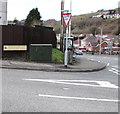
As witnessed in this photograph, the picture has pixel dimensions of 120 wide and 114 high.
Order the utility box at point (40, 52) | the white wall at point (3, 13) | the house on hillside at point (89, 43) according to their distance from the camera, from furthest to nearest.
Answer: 1. the house on hillside at point (89, 43)
2. the utility box at point (40, 52)
3. the white wall at point (3, 13)

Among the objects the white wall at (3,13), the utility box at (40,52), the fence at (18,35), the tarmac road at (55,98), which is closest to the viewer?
the tarmac road at (55,98)

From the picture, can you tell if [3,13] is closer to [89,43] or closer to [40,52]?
[40,52]

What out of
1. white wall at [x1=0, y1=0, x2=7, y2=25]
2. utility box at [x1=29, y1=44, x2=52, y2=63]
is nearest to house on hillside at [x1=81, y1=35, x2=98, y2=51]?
utility box at [x1=29, y1=44, x2=52, y2=63]

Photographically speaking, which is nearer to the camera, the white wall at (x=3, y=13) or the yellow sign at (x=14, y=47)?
the white wall at (x=3, y=13)

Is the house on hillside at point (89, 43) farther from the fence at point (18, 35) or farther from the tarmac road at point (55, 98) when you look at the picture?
the tarmac road at point (55, 98)

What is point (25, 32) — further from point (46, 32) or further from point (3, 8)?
point (46, 32)

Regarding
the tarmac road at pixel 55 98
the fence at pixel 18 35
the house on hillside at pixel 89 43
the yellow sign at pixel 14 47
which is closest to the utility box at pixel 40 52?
the yellow sign at pixel 14 47

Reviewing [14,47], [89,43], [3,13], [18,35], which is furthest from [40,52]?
[89,43]

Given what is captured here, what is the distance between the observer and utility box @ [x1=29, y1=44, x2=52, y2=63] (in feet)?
45.9

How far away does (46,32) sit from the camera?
57.6ft

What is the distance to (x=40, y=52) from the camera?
14109 millimetres

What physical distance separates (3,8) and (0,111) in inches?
391

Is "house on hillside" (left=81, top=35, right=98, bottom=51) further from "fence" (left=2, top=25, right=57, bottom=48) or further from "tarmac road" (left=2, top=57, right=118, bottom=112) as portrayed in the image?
"tarmac road" (left=2, top=57, right=118, bottom=112)

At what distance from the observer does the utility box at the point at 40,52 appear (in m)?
14.0
